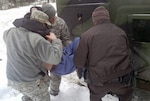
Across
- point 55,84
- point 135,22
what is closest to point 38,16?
point 135,22

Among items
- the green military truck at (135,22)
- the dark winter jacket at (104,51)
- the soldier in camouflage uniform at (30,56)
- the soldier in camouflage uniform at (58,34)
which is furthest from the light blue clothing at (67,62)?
the green military truck at (135,22)

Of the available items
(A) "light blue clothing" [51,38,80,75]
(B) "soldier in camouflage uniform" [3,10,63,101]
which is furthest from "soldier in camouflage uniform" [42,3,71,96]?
(B) "soldier in camouflage uniform" [3,10,63,101]

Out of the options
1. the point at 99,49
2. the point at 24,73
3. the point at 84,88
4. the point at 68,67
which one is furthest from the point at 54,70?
the point at 84,88

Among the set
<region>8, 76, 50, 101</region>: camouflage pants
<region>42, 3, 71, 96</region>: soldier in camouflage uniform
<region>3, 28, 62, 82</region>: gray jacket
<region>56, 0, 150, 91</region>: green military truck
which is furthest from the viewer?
<region>42, 3, 71, 96</region>: soldier in camouflage uniform

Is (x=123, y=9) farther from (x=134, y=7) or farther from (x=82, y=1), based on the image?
(x=82, y=1)

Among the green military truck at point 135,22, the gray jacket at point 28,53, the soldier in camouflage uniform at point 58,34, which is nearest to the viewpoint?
the gray jacket at point 28,53

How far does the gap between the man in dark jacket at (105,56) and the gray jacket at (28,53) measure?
29cm

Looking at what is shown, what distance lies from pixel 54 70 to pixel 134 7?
1.19m

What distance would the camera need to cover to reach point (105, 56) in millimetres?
2777

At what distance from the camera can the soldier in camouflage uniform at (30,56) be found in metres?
2.75

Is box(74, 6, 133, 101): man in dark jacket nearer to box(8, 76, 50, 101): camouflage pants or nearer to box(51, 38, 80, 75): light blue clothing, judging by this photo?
box(51, 38, 80, 75): light blue clothing

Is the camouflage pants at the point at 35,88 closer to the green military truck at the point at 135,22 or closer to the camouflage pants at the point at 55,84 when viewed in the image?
the camouflage pants at the point at 55,84

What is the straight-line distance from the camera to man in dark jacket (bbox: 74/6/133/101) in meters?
2.77

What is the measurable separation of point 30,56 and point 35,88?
0.41m
